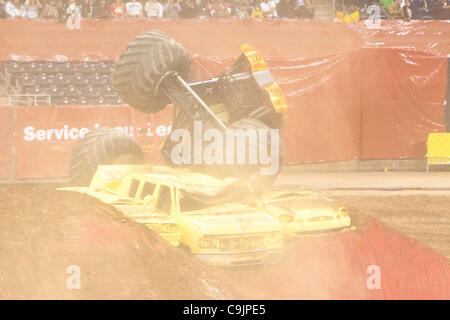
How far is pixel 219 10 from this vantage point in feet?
80.1

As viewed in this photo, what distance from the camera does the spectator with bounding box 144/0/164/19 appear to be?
77.7ft

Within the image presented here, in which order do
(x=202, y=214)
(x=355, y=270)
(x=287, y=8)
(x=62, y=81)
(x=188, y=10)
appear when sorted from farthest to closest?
(x=287, y=8)
(x=188, y=10)
(x=62, y=81)
(x=355, y=270)
(x=202, y=214)

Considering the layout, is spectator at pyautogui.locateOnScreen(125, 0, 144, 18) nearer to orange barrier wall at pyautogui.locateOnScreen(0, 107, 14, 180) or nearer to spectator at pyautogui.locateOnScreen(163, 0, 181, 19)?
spectator at pyautogui.locateOnScreen(163, 0, 181, 19)

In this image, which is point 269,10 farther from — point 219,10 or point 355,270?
point 355,270

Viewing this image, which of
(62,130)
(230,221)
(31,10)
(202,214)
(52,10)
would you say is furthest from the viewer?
(31,10)

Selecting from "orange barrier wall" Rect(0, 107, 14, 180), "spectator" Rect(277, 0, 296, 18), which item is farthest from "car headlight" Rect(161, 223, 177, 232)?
"spectator" Rect(277, 0, 296, 18)

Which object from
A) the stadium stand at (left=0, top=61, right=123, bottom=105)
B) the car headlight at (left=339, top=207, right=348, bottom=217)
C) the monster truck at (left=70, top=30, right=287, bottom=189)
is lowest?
the car headlight at (left=339, top=207, right=348, bottom=217)

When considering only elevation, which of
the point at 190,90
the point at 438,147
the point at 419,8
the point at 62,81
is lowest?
the point at 438,147

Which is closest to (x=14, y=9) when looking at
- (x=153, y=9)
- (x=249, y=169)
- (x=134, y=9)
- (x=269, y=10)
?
(x=134, y=9)

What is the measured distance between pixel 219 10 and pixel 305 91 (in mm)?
5998

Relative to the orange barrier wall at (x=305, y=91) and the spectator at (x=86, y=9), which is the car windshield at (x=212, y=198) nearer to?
the orange barrier wall at (x=305, y=91)

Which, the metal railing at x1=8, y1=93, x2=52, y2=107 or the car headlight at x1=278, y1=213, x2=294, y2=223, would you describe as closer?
the car headlight at x1=278, y1=213, x2=294, y2=223

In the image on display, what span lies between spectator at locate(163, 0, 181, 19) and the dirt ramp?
1610cm

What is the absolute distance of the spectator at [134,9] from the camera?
23531 mm
